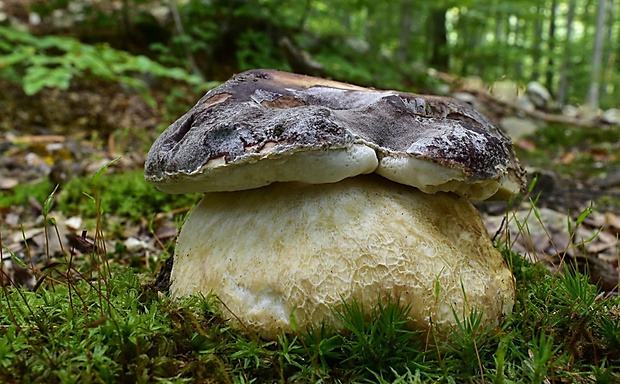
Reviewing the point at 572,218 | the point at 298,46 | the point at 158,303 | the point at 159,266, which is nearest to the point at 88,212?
the point at 159,266

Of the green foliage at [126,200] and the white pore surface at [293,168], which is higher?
the white pore surface at [293,168]

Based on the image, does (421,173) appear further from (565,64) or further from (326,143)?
(565,64)

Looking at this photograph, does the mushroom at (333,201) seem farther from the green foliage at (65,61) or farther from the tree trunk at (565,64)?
the tree trunk at (565,64)

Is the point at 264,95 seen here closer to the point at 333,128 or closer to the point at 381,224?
the point at 333,128

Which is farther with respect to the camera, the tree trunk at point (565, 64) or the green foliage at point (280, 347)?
the tree trunk at point (565, 64)

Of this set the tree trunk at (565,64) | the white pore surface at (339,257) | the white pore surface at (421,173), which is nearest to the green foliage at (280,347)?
the white pore surface at (339,257)

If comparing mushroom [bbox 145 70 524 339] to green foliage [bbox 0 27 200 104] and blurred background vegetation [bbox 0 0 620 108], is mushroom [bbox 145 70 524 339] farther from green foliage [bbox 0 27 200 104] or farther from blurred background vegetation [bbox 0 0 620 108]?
blurred background vegetation [bbox 0 0 620 108]

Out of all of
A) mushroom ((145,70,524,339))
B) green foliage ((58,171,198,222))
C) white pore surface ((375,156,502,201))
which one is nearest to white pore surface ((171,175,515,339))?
mushroom ((145,70,524,339))
